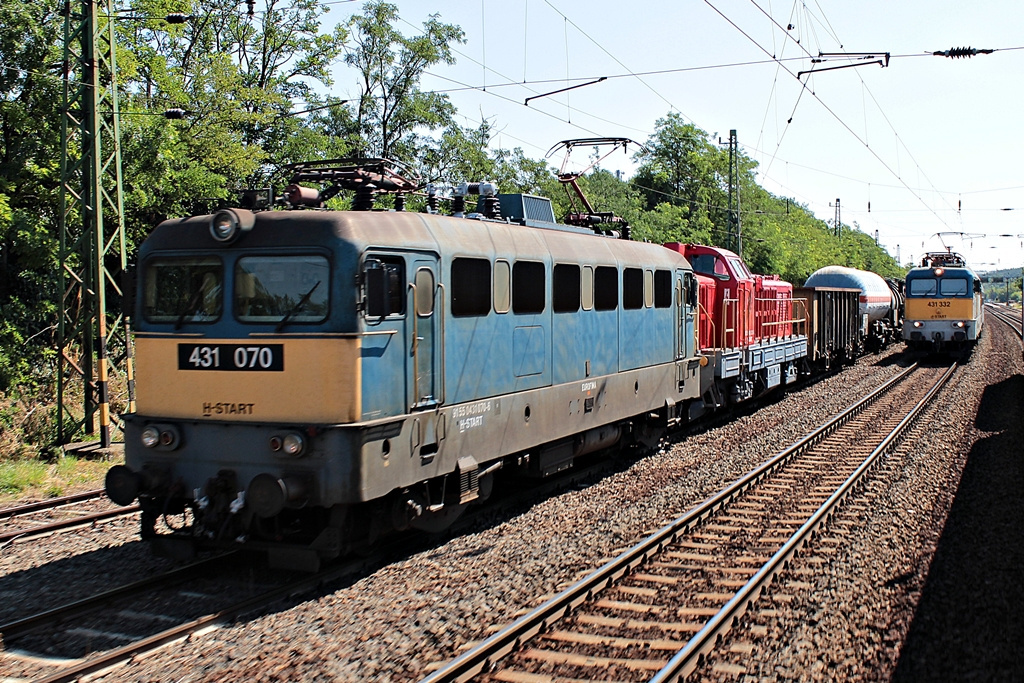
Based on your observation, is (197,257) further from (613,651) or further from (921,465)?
(921,465)

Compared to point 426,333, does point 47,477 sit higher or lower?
lower

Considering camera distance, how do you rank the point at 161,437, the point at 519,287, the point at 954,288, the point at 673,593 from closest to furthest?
the point at 673,593 → the point at 161,437 → the point at 519,287 → the point at 954,288

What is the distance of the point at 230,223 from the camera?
794 centimetres

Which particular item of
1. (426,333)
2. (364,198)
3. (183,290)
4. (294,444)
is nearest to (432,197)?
(364,198)

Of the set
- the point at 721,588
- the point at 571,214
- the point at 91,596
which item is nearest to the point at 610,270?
the point at 571,214

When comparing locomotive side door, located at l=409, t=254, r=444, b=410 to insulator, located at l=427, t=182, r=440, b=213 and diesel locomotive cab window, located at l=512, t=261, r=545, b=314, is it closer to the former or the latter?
diesel locomotive cab window, located at l=512, t=261, r=545, b=314

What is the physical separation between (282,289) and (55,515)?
17.3 feet

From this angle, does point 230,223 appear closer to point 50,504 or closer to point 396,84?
point 50,504

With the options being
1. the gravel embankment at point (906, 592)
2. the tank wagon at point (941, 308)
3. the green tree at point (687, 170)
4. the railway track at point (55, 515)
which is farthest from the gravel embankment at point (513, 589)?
the green tree at point (687, 170)

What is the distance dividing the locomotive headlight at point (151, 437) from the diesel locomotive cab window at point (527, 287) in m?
3.84

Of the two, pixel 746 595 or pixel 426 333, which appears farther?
pixel 426 333

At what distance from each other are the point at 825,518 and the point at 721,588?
3.04 m

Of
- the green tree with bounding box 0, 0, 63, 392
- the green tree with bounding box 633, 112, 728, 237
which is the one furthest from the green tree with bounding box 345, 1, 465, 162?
the green tree with bounding box 633, 112, 728, 237

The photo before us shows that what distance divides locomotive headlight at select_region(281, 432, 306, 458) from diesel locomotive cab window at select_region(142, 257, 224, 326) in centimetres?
138
